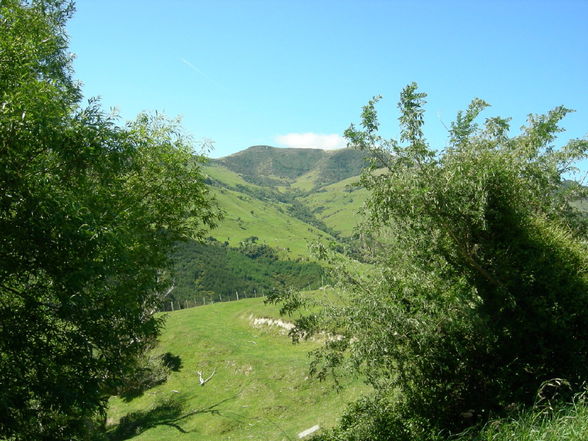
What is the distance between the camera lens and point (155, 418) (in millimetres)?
37062

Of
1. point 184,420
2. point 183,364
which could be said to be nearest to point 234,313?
point 183,364

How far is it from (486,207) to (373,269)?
413 centimetres

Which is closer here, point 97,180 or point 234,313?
point 97,180

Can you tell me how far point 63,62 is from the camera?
18297mm

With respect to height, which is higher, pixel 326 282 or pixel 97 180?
pixel 97 180

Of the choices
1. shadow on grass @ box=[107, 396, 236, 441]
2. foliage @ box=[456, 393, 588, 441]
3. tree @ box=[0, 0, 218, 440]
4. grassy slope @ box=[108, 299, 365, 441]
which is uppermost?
tree @ box=[0, 0, 218, 440]

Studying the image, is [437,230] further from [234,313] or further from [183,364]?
[234,313]

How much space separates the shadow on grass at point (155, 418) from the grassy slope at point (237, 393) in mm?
127

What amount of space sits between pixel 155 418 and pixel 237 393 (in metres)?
7.57

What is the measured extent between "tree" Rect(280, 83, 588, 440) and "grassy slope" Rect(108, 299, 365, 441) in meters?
9.21

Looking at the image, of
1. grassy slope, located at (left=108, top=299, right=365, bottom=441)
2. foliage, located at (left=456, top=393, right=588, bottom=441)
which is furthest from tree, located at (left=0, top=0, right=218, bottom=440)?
grassy slope, located at (left=108, top=299, right=365, bottom=441)

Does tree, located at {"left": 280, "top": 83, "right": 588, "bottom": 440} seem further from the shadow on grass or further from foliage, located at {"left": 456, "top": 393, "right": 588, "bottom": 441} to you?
the shadow on grass

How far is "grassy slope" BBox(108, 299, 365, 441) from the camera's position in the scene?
96.2 feet

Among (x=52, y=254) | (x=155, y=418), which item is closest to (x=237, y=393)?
(x=155, y=418)
